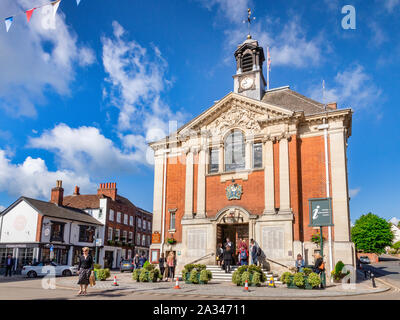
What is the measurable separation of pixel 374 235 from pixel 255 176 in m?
52.6

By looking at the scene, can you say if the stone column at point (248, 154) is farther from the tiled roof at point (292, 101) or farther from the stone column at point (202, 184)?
the tiled roof at point (292, 101)

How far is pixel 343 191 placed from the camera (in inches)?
921

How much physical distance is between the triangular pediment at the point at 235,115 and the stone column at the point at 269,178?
1.80 m

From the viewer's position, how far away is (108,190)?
170 feet

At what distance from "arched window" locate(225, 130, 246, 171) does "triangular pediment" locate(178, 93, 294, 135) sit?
0.77m

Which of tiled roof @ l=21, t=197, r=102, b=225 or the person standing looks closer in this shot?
the person standing

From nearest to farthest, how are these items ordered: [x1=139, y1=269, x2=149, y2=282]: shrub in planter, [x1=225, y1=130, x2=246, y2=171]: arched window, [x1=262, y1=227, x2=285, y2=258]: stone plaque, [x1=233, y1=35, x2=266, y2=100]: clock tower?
[x1=139, y1=269, x2=149, y2=282]: shrub in planter, [x1=262, y1=227, x2=285, y2=258]: stone plaque, [x1=225, y1=130, x2=246, y2=171]: arched window, [x1=233, y1=35, x2=266, y2=100]: clock tower

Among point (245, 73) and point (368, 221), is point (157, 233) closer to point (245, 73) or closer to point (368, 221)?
point (245, 73)

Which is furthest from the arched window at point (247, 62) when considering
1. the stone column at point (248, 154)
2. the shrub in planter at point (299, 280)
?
the shrub in planter at point (299, 280)

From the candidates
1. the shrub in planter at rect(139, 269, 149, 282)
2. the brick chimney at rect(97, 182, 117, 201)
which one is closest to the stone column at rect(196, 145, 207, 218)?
the shrub in planter at rect(139, 269, 149, 282)

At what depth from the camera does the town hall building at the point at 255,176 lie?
23.6 m

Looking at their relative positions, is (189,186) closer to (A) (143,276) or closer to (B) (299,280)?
(A) (143,276)

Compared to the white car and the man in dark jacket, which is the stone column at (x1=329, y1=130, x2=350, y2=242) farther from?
the white car

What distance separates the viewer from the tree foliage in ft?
223
